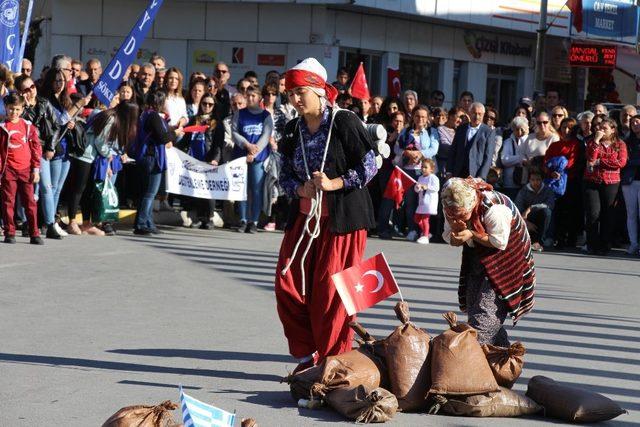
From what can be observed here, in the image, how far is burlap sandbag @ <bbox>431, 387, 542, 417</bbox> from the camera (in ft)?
22.4

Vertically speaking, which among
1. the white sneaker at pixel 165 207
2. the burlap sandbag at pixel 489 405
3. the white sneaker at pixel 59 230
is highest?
the white sneaker at pixel 165 207

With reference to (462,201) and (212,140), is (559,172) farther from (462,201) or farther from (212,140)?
(462,201)

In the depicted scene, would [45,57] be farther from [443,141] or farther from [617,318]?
[617,318]

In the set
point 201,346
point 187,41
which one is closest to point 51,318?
point 201,346

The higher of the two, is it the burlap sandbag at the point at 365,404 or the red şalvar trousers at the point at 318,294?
the red şalvar trousers at the point at 318,294

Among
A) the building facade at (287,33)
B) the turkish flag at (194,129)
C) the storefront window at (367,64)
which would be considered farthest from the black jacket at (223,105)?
the storefront window at (367,64)

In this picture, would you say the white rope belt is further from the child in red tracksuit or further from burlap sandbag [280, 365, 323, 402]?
the child in red tracksuit

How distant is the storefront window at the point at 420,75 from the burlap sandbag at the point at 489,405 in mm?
24305

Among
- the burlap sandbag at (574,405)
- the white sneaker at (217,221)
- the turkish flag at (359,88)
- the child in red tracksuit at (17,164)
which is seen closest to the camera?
the burlap sandbag at (574,405)

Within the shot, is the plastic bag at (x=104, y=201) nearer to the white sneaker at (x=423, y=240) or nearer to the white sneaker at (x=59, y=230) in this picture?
the white sneaker at (x=59, y=230)

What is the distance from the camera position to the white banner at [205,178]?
16.4 m

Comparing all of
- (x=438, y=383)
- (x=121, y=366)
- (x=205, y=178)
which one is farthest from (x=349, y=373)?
(x=205, y=178)

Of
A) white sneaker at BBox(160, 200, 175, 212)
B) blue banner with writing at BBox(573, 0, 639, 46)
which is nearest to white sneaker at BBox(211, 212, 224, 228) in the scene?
white sneaker at BBox(160, 200, 175, 212)

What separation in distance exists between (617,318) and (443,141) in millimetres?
6826
